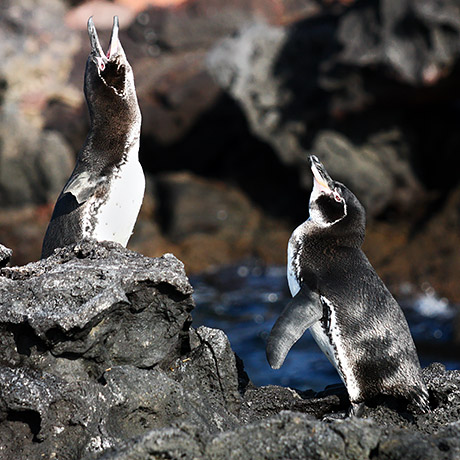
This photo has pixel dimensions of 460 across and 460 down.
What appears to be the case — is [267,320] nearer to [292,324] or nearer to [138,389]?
[292,324]

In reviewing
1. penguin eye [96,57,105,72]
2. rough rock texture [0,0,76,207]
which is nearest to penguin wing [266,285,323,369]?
penguin eye [96,57,105,72]

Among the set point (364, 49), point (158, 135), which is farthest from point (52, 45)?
point (364, 49)

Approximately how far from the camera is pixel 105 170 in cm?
468

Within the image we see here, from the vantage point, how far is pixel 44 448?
313cm

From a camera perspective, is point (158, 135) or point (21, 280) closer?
point (21, 280)

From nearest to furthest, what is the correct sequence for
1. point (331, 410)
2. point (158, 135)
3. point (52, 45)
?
point (331, 410) < point (158, 135) < point (52, 45)

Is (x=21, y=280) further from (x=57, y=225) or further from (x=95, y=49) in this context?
(x=95, y=49)

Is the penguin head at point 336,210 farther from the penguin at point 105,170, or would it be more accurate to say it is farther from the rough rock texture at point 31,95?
the rough rock texture at point 31,95

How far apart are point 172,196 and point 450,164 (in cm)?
483

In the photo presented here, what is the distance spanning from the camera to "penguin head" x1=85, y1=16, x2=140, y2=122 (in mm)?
4879

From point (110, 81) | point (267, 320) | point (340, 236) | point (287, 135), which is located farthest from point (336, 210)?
point (287, 135)

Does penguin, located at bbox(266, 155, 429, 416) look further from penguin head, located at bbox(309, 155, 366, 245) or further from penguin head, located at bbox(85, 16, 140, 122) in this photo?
penguin head, located at bbox(85, 16, 140, 122)

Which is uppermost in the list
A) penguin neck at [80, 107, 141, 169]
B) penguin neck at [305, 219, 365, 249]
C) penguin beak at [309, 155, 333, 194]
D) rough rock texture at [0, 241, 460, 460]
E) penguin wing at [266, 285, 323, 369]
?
penguin neck at [80, 107, 141, 169]

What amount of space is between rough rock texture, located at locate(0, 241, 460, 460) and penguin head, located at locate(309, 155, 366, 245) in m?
0.90
